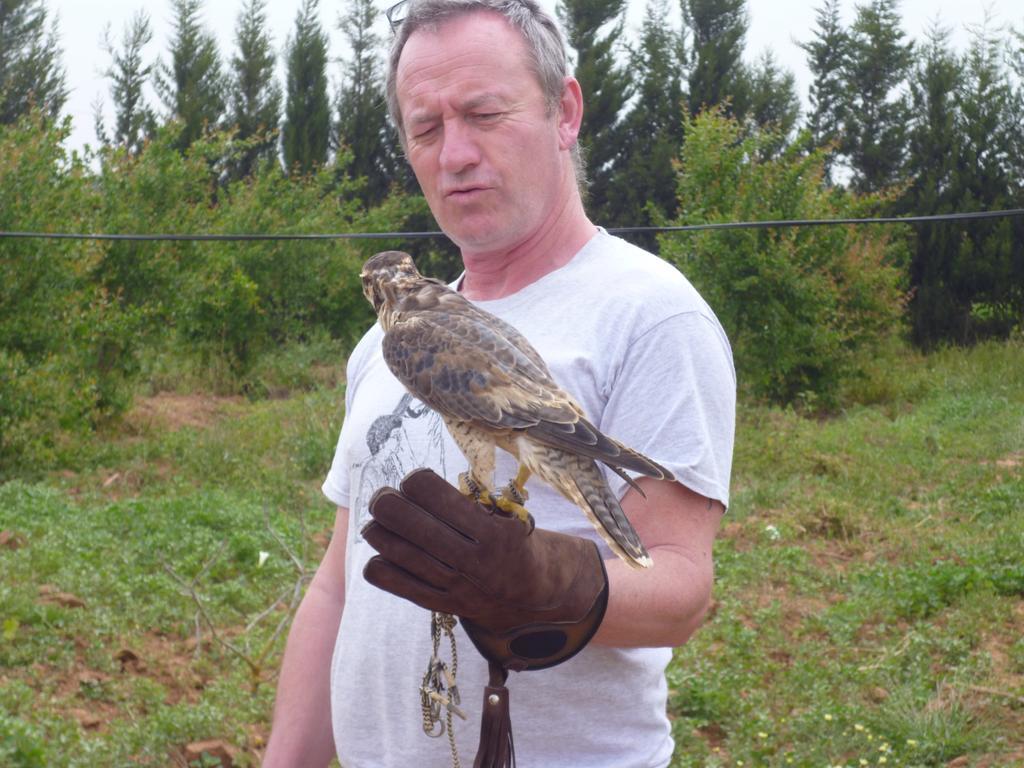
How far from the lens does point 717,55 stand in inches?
1101

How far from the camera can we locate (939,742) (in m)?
5.05

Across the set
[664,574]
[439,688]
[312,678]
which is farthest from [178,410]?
[664,574]

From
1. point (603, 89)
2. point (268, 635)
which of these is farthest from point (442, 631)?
point (603, 89)

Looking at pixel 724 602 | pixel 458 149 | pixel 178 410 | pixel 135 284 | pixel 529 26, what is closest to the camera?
pixel 458 149

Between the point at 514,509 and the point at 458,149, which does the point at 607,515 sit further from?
the point at 458,149

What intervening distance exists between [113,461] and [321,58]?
Result: 2092 centimetres

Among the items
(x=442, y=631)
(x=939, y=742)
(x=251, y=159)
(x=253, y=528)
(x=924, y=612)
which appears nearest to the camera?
(x=442, y=631)

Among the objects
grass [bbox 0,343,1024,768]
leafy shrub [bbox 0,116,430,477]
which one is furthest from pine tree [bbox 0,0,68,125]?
grass [bbox 0,343,1024,768]

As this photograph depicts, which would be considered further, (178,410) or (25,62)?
(25,62)

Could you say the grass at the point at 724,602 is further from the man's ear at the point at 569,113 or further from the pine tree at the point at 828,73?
the pine tree at the point at 828,73

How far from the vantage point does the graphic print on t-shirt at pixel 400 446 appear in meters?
2.24

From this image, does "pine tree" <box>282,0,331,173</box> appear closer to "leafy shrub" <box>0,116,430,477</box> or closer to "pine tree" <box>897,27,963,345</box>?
"leafy shrub" <box>0,116,430,477</box>

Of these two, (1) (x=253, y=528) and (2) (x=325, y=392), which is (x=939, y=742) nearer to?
(1) (x=253, y=528)

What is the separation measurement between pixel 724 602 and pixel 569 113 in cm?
503
